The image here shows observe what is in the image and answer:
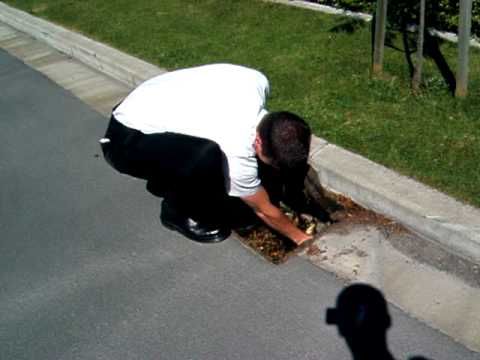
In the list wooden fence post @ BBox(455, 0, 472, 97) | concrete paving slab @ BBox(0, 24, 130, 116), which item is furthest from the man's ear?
concrete paving slab @ BBox(0, 24, 130, 116)

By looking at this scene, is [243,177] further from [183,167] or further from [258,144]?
[183,167]

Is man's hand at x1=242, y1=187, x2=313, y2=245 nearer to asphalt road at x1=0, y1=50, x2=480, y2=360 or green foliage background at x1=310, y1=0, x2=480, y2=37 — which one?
asphalt road at x1=0, y1=50, x2=480, y2=360

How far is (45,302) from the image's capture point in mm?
3053

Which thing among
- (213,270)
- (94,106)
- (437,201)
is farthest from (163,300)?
(94,106)

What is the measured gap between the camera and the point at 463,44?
13.1 feet

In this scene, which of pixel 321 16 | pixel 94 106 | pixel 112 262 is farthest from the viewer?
pixel 321 16

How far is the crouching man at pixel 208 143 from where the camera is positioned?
260 cm

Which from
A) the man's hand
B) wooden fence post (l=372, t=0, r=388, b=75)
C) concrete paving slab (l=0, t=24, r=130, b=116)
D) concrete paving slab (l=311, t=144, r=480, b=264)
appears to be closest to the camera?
the man's hand

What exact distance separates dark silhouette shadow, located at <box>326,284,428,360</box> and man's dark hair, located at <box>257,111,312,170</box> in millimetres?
824

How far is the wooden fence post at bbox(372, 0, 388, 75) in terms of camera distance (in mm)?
4507

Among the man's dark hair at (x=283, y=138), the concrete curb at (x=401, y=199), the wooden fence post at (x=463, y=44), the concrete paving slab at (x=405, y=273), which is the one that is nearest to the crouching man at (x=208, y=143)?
the man's dark hair at (x=283, y=138)

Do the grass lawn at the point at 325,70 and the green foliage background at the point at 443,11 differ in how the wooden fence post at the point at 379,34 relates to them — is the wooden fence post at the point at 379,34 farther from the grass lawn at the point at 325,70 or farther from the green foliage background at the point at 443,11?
the green foliage background at the point at 443,11

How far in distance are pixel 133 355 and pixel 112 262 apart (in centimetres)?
80

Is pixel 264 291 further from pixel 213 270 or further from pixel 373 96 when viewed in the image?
pixel 373 96
